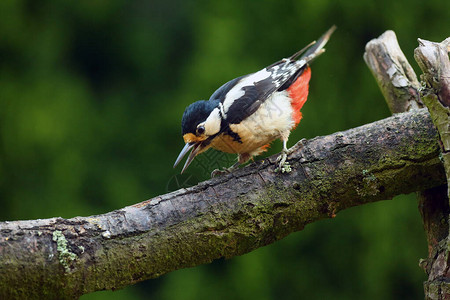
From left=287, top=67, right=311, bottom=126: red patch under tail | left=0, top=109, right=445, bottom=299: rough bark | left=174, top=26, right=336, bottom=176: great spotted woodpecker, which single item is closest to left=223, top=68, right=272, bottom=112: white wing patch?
left=174, top=26, right=336, bottom=176: great spotted woodpecker

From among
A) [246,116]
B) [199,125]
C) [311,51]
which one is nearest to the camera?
[199,125]

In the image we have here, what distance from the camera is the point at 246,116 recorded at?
196 cm

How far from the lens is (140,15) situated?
10.1ft

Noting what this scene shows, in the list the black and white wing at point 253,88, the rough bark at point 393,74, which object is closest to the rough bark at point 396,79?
the rough bark at point 393,74

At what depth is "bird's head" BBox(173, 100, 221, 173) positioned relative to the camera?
1865 millimetres

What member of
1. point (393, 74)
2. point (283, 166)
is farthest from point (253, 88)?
point (393, 74)

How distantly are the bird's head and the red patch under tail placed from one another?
38 centimetres

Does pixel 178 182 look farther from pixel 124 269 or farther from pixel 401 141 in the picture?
pixel 401 141

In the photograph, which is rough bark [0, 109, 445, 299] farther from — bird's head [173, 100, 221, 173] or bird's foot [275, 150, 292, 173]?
bird's head [173, 100, 221, 173]

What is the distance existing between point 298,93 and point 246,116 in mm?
353

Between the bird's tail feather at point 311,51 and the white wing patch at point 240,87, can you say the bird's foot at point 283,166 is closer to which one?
the white wing patch at point 240,87

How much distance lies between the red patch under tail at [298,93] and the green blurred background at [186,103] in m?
0.40

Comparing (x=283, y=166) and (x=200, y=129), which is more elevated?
(x=200, y=129)

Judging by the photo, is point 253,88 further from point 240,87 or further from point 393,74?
point 393,74
